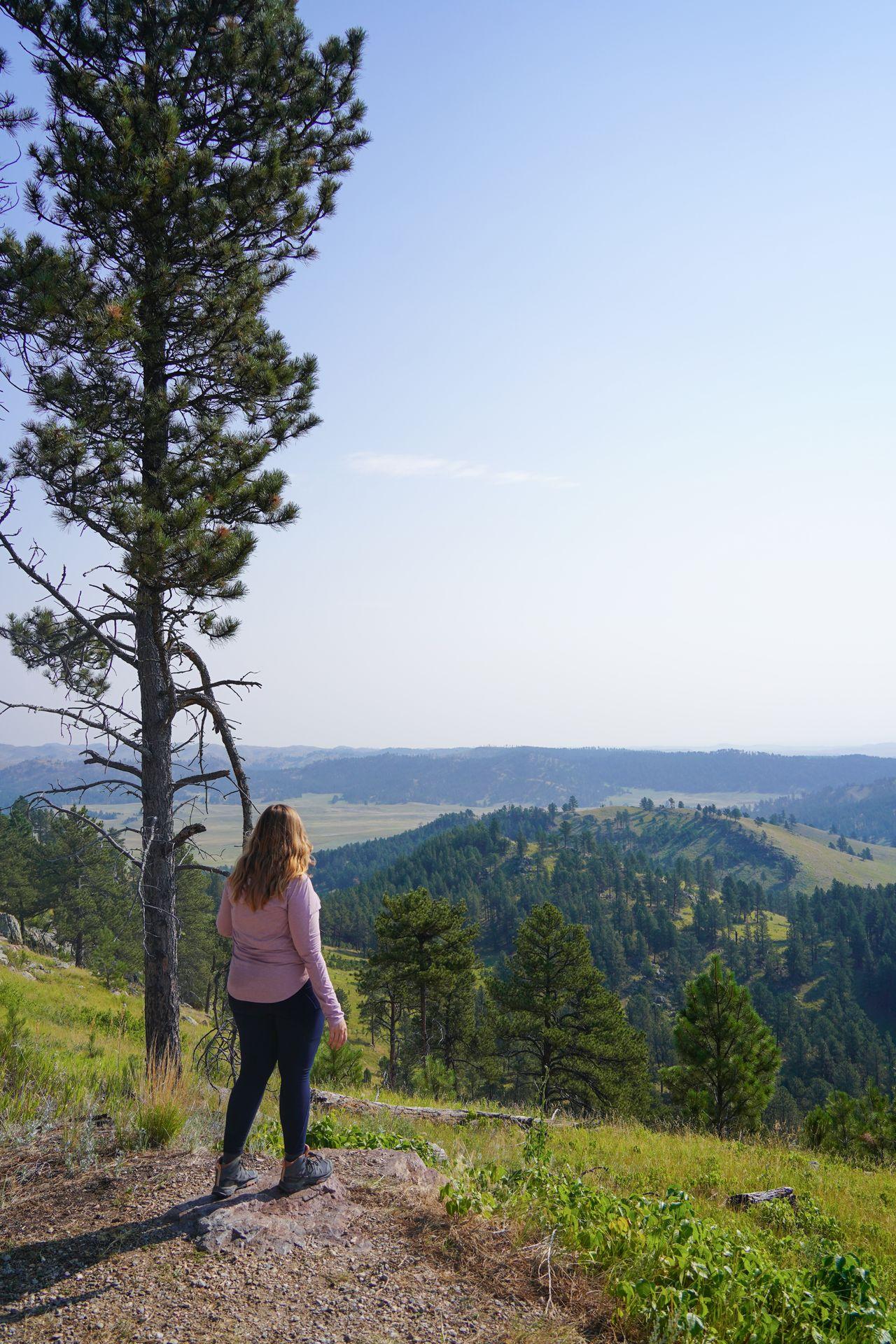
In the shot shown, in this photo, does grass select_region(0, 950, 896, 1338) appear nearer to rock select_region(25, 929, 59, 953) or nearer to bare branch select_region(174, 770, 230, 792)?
bare branch select_region(174, 770, 230, 792)

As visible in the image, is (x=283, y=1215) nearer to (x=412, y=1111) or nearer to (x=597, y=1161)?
(x=597, y=1161)

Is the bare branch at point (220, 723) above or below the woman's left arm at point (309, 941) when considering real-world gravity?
above

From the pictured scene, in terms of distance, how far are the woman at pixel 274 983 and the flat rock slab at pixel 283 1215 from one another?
0.10m

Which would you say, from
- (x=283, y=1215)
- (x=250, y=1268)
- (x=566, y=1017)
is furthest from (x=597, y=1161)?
(x=566, y=1017)

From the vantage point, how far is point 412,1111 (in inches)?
412

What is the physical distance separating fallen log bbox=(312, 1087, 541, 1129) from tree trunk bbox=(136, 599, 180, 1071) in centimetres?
320

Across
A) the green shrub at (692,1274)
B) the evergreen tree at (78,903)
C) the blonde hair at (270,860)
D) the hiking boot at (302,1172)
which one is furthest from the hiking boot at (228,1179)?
the evergreen tree at (78,903)

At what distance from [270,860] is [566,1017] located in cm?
2482

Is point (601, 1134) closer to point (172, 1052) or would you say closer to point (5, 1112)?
point (172, 1052)

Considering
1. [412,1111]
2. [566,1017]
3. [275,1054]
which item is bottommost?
[566,1017]

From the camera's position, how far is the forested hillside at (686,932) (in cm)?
Answer: 7988

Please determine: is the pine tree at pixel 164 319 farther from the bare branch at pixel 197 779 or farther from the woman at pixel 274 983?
the woman at pixel 274 983

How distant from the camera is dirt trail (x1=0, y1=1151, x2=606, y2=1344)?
10.0ft

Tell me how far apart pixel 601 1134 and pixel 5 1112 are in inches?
352
